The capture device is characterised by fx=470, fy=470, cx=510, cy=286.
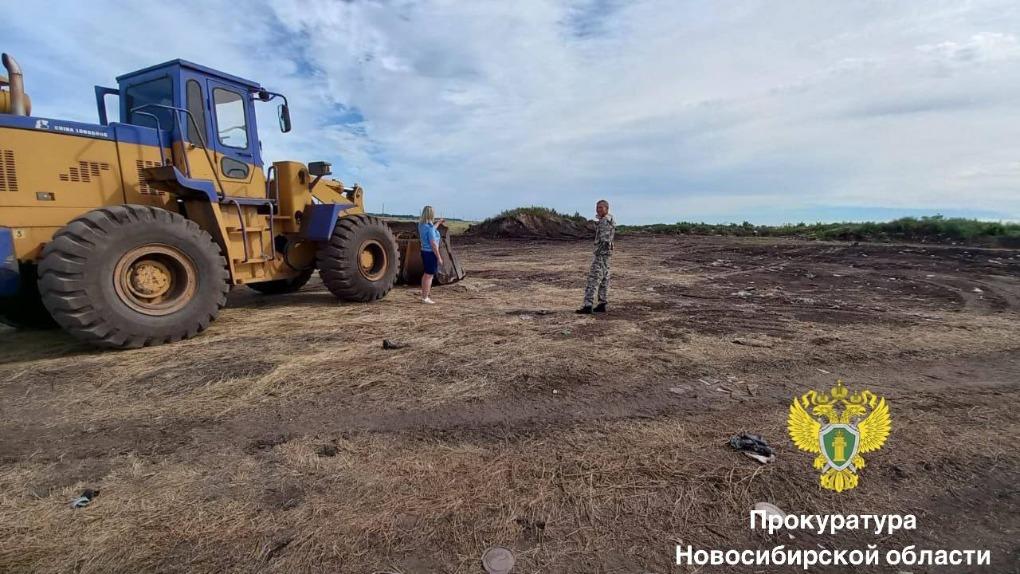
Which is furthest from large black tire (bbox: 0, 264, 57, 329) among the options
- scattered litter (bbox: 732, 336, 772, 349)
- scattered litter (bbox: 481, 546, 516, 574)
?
scattered litter (bbox: 732, 336, 772, 349)

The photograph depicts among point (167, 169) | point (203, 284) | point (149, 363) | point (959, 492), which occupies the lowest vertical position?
point (959, 492)

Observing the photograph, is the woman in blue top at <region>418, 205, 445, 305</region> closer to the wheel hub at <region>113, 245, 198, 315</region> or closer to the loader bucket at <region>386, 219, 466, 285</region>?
the loader bucket at <region>386, 219, 466, 285</region>

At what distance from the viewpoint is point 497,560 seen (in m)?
1.89

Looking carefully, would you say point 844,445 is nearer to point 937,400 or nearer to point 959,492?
point 959,492

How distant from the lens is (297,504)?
7.32ft

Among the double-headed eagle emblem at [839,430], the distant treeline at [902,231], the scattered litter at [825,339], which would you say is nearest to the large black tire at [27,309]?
the double-headed eagle emblem at [839,430]

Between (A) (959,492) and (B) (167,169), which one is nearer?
(A) (959,492)

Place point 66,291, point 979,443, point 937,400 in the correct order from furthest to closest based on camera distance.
→ point 66,291 < point 937,400 < point 979,443

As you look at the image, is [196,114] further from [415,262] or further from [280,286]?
[415,262]

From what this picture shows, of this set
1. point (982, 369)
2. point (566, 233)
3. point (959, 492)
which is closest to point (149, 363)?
point (959, 492)

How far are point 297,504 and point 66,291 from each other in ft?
11.4

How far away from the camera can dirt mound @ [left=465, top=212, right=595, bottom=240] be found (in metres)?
25.3

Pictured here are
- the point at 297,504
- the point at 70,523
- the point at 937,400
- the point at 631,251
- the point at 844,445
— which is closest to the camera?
the point at 70,523

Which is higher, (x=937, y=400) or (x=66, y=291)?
(x=66, y=291)
